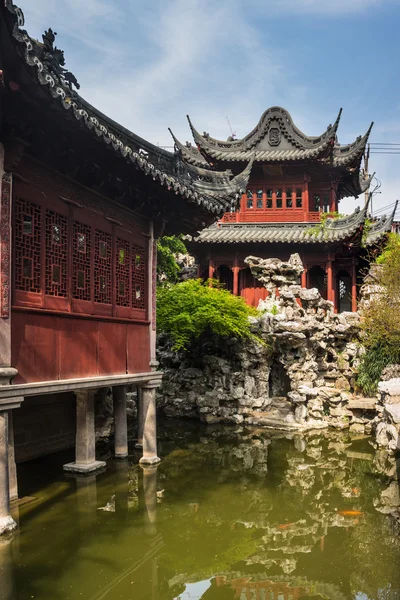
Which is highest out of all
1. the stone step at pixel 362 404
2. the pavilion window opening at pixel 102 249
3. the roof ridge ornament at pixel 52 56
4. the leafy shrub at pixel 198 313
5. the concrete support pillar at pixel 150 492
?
the roof ridge ornament at pixel 52 56

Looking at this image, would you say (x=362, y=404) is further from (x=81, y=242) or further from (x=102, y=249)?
(x=81, y=242)

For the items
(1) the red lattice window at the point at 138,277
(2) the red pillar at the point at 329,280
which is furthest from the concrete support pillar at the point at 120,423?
(2) the red pillar at the point at 329,280

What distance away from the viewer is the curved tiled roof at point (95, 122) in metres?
4.78

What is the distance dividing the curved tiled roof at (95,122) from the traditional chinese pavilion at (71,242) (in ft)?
0.06

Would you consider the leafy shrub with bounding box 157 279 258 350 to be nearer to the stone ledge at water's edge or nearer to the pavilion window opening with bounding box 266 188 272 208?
the stone ledge at water's edge

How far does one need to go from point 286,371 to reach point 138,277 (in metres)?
8.18

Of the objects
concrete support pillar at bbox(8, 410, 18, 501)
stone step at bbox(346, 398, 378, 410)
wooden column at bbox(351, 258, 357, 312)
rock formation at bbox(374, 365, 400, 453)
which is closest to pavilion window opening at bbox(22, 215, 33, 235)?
concrete support pillar at bbox(8, 410, 18, 501)

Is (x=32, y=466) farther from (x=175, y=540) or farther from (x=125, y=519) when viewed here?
(x=175, y=540)

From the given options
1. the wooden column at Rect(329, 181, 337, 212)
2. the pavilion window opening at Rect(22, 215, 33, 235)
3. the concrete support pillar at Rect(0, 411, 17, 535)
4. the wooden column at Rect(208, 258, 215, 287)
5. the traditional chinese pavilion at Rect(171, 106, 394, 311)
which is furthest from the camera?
the wooden column at Rect(329, 181, 337, 212)

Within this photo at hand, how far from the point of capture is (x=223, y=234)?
70.0 feet

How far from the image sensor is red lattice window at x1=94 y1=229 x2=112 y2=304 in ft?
26.5

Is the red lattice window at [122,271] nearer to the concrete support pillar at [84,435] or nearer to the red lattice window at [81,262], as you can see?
the red lattice window at [81,262]

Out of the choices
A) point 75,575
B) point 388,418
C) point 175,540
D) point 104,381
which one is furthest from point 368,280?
point 75,575

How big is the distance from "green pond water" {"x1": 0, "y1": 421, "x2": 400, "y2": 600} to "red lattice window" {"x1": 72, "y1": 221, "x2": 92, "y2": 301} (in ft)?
10.0
